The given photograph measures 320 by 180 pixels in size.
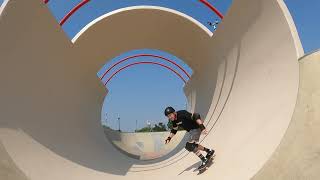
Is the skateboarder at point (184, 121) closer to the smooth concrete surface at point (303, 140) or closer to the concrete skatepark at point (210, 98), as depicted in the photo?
the concrete skatepark at point (210, 98)

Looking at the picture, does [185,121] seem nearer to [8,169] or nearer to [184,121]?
[184,121]

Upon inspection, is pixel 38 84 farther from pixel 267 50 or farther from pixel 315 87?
pixel 315 87

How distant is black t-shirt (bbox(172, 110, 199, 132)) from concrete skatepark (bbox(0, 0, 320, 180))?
0.71m

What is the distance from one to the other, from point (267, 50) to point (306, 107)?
166cm

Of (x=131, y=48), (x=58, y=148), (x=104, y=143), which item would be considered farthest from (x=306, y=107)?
(x=131, y=48)

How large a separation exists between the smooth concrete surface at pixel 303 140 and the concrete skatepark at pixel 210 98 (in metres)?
0.01

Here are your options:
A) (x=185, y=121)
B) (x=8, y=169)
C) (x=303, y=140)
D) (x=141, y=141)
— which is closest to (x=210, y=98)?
(x=185, y=121)

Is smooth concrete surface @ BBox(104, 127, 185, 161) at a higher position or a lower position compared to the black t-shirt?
higher

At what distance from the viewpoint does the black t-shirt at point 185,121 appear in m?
7.02

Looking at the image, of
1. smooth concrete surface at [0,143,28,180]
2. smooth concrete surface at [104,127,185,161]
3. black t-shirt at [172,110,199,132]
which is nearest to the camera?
smooth concrete surface at [0,143,28,180]

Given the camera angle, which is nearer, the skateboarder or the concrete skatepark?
the concrete skatepark

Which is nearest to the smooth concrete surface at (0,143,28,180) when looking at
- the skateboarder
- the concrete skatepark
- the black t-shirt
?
the concrete skatepark

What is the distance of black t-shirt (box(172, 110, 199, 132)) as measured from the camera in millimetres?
7016

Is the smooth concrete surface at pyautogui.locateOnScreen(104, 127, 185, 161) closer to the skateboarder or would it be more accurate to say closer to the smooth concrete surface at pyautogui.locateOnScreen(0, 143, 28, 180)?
the skateboarder
